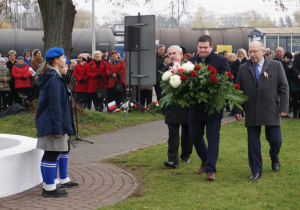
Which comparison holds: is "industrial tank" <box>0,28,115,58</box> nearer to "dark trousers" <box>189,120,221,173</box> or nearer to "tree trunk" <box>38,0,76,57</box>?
"tree trunk" <box>38,0,76,57</box>

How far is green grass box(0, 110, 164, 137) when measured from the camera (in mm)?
13562

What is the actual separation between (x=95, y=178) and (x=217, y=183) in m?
1.89

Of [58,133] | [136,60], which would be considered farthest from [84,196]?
[136,60]

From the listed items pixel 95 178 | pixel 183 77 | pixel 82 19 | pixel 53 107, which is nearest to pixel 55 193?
pixel 53 107

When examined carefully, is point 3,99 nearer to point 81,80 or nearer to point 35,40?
point 81,80

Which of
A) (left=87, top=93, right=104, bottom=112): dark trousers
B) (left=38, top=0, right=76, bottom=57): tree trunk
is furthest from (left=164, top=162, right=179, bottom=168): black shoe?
(left=87, top=93, right=104, bottom=112): dark trousers

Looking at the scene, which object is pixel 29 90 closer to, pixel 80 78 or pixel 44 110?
pixel 80 78

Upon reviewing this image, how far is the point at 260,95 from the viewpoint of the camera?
8180mm

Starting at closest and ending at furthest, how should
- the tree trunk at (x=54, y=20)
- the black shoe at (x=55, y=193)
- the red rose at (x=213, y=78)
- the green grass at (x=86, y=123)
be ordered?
the black shoe at (x=55, y=193), the red rose at (x=213, y=78), the green grass at (x=86, y=123), the tree trunk at (x=54, y=20)

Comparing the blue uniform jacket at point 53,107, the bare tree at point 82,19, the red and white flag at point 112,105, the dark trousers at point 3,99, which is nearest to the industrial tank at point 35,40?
the dark trousers at point 3,99

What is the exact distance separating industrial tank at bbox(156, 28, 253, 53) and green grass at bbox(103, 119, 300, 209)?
30.6 meters

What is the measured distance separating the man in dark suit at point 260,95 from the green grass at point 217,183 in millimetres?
492

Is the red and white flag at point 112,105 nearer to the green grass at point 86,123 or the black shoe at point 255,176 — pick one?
the green grass at point 86,123

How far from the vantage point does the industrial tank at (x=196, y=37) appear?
41500 millimetres
